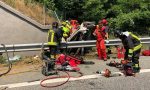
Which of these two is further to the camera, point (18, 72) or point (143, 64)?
point (143, 64)

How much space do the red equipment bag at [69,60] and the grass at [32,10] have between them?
6.22 metres

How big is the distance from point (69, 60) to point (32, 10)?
7.74 meters

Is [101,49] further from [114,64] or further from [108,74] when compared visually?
[108,74]

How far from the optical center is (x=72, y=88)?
8.61 meters

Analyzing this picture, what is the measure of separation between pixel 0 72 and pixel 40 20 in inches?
285

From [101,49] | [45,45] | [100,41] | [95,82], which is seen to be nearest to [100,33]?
[100,41]

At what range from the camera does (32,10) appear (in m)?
18.0

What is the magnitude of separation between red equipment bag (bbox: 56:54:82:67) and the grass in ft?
20.4

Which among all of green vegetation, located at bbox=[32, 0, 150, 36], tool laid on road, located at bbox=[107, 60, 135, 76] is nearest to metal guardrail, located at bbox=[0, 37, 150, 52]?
tool laid on road, located at bbox=[107, 60, 135, 76]

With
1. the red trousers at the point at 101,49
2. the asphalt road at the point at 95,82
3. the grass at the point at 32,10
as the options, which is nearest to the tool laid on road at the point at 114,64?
the asphalt road at the point at 95,82

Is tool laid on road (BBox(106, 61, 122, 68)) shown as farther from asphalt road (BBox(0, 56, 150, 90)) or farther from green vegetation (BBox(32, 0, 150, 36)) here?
green vegetation (BBox(32, 0, 150, 36))

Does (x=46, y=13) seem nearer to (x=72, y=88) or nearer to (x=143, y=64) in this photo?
(x=143, y=64)

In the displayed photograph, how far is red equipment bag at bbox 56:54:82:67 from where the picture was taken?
1067 cm

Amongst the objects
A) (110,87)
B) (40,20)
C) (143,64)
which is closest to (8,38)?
(40,20)
